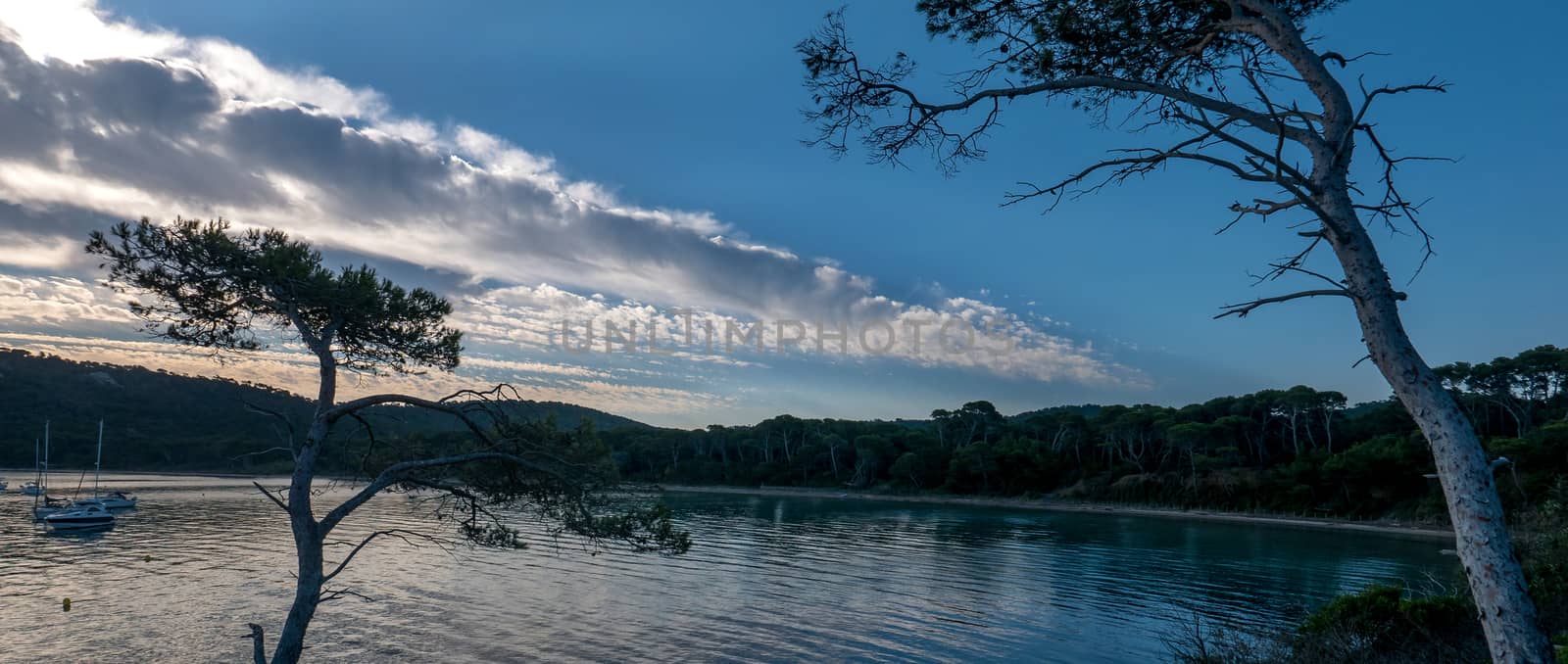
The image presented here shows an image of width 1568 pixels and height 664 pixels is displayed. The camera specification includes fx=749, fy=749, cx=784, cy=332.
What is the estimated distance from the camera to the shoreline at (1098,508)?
225ft

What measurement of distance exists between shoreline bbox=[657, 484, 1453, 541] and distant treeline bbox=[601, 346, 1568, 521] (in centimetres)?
224

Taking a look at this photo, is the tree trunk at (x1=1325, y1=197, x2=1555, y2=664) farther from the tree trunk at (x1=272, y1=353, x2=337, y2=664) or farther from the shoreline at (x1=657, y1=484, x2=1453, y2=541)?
the shoreline at (x1=657, y1=484, x2=1453, y2=541)

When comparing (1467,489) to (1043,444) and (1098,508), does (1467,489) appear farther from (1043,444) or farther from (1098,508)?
(1043,444)

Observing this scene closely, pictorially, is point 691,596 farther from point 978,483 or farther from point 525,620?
point 978,483

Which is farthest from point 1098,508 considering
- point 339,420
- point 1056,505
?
point 339,420

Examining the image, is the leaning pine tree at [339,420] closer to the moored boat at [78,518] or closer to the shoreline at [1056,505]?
the moored boat at [78,518]

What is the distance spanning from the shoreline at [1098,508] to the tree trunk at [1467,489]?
63.0m

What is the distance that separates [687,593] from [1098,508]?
245 ft

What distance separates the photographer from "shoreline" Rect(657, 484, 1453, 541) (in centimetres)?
6850

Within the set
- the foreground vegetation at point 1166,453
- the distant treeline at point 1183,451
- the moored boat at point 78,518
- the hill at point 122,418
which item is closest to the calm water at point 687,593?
the moored boat at point 78,518

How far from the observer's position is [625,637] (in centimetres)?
2358

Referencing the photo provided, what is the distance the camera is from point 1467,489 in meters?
5.14

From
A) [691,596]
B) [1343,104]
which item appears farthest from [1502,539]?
[691,596]

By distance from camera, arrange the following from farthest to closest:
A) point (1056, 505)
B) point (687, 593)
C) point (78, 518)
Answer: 1. point (1056, 505)
2. point (78, 518)
3. point (687, 593)
